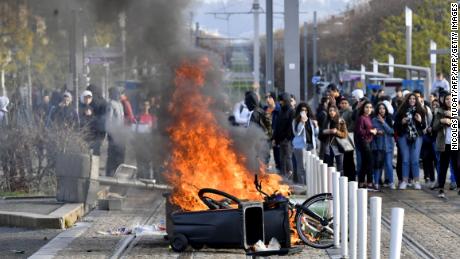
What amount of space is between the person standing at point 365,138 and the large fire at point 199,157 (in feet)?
22.3

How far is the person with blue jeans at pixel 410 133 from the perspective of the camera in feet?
74.2

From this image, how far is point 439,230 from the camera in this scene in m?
16.2

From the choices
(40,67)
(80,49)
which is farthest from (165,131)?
(40,67)

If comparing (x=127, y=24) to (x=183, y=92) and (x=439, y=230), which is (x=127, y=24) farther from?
(x=439, y=230)

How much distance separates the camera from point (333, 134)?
2227 centimetres

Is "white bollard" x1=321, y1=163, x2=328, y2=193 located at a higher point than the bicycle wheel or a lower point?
higher

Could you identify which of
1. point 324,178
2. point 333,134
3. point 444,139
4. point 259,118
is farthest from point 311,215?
point 259,118

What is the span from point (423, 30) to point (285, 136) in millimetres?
52826

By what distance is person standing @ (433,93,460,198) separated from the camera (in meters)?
21.3

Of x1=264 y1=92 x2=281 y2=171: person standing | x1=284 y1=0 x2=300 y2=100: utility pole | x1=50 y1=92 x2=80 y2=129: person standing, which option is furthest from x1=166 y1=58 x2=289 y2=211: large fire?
x1=284 y1=0 x2=300 y2=100: utility pole

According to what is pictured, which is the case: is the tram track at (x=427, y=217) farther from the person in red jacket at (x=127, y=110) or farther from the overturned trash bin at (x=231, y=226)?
the person in red jacket at (x=127, y=110)

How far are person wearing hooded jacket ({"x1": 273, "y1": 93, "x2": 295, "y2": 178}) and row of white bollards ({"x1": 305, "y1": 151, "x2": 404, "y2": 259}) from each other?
7103 mm

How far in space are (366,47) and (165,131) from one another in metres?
74.1

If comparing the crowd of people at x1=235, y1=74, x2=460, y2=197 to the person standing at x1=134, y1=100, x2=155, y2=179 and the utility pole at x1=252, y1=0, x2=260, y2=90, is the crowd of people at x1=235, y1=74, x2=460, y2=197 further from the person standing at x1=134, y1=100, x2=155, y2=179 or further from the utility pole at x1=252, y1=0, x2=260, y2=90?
the utility pole at x1=252, y1=0, x2=260, y2=90
